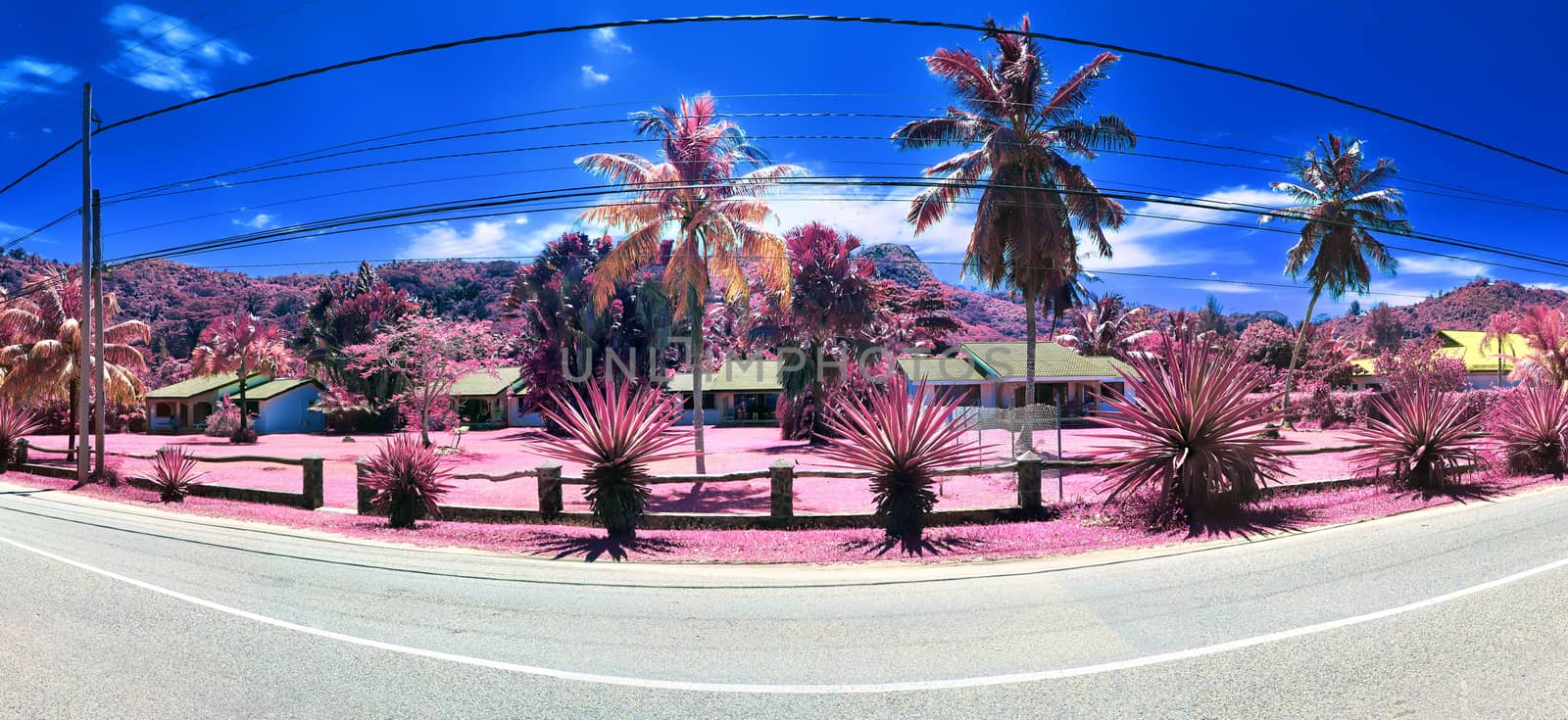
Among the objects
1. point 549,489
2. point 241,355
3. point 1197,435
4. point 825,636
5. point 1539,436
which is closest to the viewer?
point 825,636

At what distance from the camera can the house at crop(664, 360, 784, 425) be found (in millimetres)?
48344

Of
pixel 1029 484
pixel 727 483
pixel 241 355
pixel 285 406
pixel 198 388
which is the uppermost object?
pixel 241 355

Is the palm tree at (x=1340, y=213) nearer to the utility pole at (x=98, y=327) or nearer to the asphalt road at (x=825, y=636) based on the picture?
the asphalt road at (x=825, y=636)

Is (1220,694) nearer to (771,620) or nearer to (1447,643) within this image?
(1447,643)

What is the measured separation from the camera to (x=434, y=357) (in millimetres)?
29781

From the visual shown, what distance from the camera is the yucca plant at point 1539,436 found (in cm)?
1382

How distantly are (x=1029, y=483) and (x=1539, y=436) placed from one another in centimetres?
1188

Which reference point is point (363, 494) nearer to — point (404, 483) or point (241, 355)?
point (404, 483)

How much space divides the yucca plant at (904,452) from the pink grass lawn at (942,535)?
45 cm

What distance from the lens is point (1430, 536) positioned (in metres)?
8.64

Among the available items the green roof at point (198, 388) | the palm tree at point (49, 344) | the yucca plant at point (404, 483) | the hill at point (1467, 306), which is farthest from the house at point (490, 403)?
the hill at point (1467, 306)

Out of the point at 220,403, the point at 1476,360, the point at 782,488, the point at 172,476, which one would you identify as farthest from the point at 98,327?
the point at 1476,360

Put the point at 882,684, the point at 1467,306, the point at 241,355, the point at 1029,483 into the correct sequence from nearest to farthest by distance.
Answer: the point at 882,684 → the point at 1029,483 → the point at 241,355 → the point at 1467,306

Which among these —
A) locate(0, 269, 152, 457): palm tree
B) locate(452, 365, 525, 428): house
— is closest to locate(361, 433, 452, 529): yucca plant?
locate(0, 269, 152, 457): palm tree
